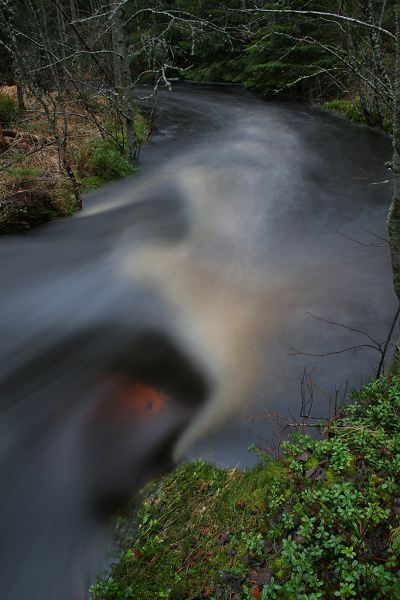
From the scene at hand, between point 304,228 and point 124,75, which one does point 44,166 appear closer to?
point 124,75

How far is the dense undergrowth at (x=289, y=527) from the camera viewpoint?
242 centimetres

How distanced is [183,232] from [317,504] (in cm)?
563

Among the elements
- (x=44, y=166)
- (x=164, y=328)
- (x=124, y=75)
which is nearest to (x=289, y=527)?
(x=164, y=328)

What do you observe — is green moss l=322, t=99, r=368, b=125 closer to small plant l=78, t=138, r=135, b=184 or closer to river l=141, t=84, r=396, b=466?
river l=141, t=84, r=396, b=466

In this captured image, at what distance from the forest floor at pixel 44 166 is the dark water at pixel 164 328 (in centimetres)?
42

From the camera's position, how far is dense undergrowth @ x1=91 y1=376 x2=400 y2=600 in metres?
2.42

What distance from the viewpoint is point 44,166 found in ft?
30.1

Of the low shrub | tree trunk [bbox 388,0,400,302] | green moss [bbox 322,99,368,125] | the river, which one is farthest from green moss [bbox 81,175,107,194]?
green moss [bbox 322,99,368,125]

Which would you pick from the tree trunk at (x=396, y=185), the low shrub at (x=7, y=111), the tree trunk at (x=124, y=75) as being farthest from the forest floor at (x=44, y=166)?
the tree trunk at (x=396, y=185)

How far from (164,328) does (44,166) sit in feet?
17.8

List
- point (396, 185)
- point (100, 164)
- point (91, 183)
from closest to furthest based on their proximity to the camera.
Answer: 1. point (396, 185)
2. point (91, 183)
3. point (100, 164)

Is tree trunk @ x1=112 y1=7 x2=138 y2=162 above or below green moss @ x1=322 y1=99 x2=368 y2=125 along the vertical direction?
above

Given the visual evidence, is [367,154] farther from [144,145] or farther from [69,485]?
[69,485]

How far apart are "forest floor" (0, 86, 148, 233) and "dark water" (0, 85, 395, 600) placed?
1.39 ft
